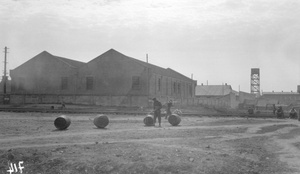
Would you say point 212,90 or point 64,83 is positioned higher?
point 212,90

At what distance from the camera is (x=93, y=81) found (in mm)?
45719

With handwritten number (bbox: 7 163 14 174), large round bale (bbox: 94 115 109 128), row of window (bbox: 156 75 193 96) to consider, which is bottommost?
handwritten number (bbox: 7 163 14 174)

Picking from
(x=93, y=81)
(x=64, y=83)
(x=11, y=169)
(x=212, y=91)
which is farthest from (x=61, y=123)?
(x=212, y=91)

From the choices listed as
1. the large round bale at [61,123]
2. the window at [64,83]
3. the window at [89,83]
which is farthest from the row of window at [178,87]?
the large round bale at [61,123]

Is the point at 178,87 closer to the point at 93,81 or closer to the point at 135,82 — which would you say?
the point at 135,82

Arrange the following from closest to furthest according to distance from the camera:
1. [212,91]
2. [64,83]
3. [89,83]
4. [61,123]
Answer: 1. [61,123]
2. [89,83]
3. [64,83]
4. [212,91]

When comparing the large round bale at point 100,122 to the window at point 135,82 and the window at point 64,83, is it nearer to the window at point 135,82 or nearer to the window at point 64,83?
the window at point 135,82

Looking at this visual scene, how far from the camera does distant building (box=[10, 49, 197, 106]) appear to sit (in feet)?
144

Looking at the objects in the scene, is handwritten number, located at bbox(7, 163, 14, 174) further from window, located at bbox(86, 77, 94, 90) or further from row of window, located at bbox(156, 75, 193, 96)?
row of window, located at bbox(156, 75, 193, 96)

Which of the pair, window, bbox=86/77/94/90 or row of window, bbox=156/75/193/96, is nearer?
window, bbox=86/77/94/90

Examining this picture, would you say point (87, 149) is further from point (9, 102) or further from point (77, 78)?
point (9, 102)

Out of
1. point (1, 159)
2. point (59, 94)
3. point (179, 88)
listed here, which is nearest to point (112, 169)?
point (1, 159)

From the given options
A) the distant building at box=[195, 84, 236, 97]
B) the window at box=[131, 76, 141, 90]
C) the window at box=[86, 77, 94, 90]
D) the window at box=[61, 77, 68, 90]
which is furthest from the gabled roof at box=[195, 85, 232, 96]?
the window at box=[61, 77, 68, 90]

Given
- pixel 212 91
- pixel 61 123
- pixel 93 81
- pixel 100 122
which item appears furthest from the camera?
pixel 212 91
